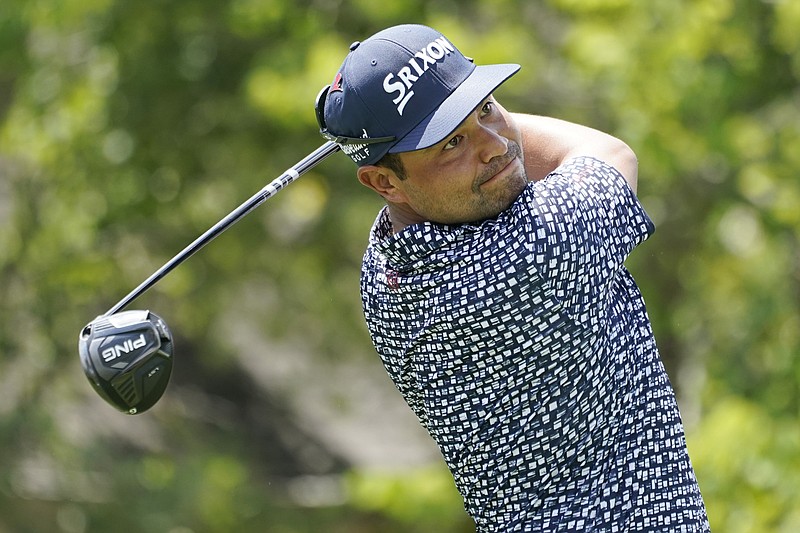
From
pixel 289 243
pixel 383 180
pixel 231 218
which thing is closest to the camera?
pixel 383 180

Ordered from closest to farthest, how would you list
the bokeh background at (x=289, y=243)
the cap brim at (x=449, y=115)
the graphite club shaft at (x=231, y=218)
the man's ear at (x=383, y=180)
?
1. the cap brim at (x=449, y=115)
2. the man's ear at (x=383, y=180)
3. the graphite club shaft at (x=231, y=218)
4. the bokeh background at (x=289, y=243)

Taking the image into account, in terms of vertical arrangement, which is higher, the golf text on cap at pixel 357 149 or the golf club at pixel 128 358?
the golf text on cap at pixel 357 149

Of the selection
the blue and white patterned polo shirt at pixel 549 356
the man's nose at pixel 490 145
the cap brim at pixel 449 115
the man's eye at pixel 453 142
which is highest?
the cap brim at pixel 449 115

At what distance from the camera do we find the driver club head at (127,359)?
226cm

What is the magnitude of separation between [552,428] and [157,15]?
6035 mm

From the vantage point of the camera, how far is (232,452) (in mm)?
8766

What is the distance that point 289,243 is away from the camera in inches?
321

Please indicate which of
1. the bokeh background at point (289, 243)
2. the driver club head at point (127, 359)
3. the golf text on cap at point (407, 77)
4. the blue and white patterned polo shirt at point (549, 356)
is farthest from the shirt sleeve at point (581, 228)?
the bokeh background at point (289, 243)

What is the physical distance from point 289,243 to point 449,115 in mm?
6209

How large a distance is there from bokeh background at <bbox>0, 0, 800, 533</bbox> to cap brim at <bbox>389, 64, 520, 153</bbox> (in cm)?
360

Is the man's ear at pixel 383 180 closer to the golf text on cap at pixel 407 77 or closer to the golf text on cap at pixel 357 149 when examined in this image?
the golf text on cap at pixel 357 149

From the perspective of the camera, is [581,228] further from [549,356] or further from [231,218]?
[231,218]

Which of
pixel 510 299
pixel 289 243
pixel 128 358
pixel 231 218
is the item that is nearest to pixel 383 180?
pixel 510 299

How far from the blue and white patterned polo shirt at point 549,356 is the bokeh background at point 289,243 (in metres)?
3.46
